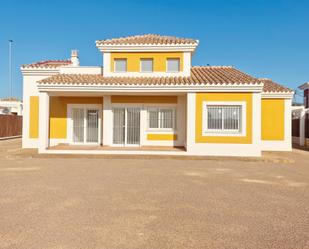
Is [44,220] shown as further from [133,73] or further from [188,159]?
[133,73]

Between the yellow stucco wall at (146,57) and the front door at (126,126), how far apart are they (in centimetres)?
273

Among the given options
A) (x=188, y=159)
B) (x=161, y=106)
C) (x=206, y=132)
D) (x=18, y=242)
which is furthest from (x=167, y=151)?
(x=18, y=242)

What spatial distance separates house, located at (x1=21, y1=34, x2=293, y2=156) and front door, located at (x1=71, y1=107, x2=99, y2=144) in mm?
60

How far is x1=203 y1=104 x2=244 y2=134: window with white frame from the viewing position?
12.4m

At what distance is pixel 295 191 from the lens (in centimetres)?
651

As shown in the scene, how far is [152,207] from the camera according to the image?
5.12m

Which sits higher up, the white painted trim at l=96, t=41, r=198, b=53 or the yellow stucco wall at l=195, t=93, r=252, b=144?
the white painted trim at l=96, t=41, r=198, b=53

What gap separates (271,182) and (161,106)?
826 cm

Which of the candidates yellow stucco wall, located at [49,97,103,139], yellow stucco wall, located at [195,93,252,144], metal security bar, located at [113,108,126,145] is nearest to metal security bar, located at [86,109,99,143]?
metal security bar, located at [113,108,126,145]

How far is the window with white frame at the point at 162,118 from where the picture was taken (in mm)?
14602

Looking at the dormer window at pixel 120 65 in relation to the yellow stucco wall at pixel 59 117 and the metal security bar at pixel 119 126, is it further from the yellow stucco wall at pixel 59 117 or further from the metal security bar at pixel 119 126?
the yellow stucco wall at pixel 59 117

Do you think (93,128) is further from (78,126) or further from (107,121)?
(107,121)

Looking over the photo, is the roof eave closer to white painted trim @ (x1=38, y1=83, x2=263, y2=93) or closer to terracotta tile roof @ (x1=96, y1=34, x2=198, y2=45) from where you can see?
white painted trim @ (x1=38, y1=83, x2=263, y2=93)

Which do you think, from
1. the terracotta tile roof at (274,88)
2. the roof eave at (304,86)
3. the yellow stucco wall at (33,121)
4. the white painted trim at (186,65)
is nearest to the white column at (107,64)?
the white painted trim at (186,65)
